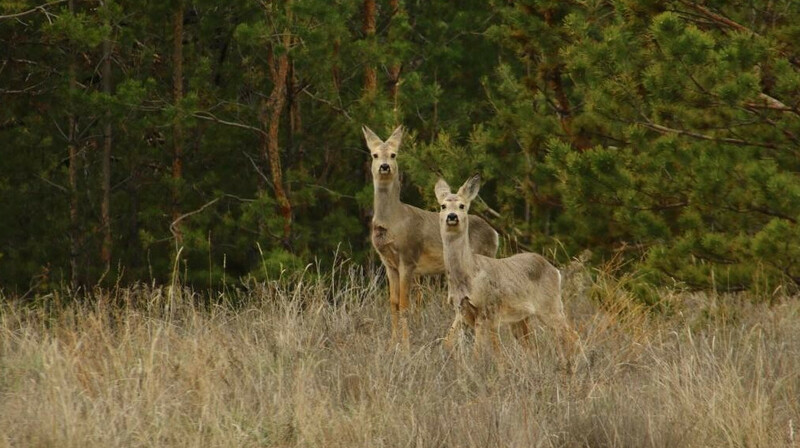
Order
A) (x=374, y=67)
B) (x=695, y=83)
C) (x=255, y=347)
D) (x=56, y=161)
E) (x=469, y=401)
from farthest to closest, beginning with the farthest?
(x=56, y=161)
(x=374, y=67)
(x=695, y=83)
(x=255, y=347)
(x=469, y=401)

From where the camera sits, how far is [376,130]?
17.1m

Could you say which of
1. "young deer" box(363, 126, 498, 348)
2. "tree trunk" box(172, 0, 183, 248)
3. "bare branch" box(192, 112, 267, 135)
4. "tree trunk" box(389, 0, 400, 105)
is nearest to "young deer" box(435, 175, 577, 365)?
"young deer" box(363, 126, 498, 348)

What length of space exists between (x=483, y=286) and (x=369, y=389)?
2.19 m

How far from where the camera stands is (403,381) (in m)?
8.06

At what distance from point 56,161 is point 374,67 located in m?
5.40

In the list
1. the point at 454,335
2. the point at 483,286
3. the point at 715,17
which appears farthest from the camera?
the point at 715,17

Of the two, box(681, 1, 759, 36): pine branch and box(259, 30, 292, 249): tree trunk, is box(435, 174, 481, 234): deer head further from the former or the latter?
box(259, 30, 292, 249): tree trunk

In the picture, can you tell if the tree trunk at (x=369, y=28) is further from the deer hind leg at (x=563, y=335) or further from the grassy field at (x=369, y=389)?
the grassy field at (x=369, y=389)

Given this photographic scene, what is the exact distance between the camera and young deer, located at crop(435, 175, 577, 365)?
9562 mm

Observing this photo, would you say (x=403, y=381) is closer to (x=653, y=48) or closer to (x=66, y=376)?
(x=66, y=376)

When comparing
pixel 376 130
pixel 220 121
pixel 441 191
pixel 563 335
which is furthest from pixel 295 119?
pixel 563 335

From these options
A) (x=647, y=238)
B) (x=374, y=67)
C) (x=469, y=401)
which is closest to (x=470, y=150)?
(x=374, y=67)

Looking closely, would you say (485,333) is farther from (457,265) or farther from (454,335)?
(457,265)

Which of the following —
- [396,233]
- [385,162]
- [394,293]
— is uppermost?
[385,162]
